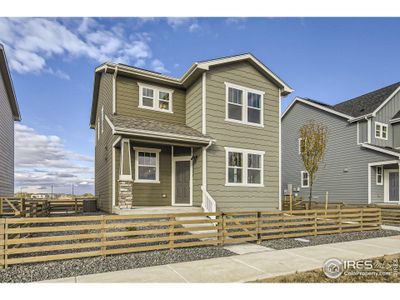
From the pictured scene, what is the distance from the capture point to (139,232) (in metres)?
6.38

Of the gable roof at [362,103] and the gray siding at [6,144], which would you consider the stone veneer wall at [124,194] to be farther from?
→ the gable roof at [362,103]

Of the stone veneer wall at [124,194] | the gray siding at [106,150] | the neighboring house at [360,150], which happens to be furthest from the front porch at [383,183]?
the gray siding at [106,150]

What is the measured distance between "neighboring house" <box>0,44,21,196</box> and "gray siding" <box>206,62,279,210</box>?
30.0ft

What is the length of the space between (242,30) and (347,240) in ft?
23.2

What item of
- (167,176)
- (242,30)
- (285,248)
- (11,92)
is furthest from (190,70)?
(11,92)

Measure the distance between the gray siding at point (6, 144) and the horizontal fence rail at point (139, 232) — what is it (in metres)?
7.99

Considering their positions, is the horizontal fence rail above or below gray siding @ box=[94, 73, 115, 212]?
below

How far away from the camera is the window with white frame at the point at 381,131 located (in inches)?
662

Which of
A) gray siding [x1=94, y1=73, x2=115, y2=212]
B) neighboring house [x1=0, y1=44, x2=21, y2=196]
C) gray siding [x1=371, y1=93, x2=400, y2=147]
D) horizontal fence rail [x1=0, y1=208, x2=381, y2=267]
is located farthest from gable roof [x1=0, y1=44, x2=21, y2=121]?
gray siding [x1=371, y1=93, x2=400, y2=147]

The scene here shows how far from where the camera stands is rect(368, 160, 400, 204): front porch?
51.6 feet

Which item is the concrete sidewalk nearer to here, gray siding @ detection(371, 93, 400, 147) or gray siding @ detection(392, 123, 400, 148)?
gray siding @ detection(371, 93, 400, 147)

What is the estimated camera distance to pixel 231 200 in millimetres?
11188

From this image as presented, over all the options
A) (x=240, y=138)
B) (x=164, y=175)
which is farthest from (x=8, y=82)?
(x=240, y=138)

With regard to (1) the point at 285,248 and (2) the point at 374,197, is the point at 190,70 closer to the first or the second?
(1) the point at 285,248
